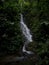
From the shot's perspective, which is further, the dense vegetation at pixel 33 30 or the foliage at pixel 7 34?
the foliage at pixel 7 34

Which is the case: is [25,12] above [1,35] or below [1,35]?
above

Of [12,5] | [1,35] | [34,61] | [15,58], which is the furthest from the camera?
[12,5]

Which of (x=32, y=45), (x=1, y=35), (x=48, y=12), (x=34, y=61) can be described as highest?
(x=48, y=12)

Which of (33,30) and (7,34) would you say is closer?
(33,30)

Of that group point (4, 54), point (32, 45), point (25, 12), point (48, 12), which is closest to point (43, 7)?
point (48, 12)

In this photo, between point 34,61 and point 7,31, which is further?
point 7,31

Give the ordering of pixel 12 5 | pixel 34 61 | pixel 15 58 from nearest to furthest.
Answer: pixel 34 61, pixel 15 58, pixel 12 5

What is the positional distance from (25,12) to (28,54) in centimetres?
923

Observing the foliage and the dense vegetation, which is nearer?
the dense vegetation

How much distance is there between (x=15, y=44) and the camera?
1360 cm

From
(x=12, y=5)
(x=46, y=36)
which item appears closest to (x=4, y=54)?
(x=46, y=36)

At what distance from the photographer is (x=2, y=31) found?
13680mm

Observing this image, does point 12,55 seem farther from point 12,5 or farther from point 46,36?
point 12,5

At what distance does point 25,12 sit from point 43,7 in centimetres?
883
